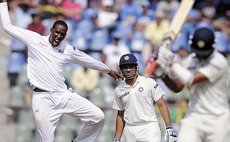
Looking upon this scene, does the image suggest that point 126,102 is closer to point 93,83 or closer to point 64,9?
point 93,83

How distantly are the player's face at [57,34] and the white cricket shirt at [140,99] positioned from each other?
93cm

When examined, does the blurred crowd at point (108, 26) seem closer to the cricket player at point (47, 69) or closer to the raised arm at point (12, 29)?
the cricket player at point (47, 69)

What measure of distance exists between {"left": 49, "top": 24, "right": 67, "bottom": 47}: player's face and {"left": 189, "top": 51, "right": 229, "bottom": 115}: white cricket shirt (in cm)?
199

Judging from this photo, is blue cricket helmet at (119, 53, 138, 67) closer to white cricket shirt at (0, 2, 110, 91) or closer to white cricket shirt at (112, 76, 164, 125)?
white cricket shirt at (112, 76, 164, 125)

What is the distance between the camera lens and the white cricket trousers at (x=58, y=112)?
8.82 metres

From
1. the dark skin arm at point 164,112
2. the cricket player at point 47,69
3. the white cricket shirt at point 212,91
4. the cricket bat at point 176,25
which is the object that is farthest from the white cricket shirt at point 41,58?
the white cricket shirt at point 212,91

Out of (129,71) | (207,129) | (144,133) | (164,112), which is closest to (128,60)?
(129,71)

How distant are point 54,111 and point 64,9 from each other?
6.59 m

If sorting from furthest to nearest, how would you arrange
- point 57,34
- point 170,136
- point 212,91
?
1. point 57,34
2. point 170,136
3. point 212,91

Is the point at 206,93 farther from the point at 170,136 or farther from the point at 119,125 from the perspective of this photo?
the point at 119,125

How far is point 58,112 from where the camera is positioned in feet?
29.5

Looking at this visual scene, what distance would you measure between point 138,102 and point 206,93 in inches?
53.3

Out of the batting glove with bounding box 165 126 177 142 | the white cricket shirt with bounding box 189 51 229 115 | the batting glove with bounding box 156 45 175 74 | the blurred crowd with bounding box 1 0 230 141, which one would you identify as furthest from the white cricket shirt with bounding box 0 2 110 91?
the blurred crowd with bounding box 1 0 230 141

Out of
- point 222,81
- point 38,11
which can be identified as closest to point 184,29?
point 38,11
